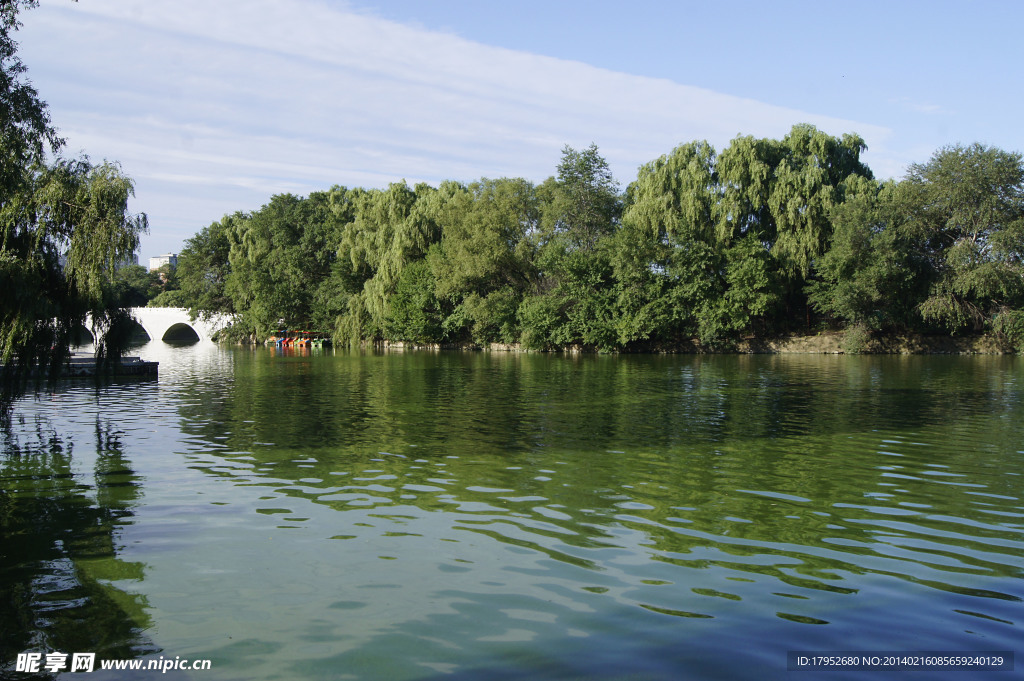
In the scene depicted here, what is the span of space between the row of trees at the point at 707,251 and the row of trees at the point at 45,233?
4114cm

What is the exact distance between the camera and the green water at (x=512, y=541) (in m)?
6.31

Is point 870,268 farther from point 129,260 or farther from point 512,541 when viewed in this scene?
point 512,541

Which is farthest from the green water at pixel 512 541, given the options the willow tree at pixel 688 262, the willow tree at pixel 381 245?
the willow tree at pixel 381 245

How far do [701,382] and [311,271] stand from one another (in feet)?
195

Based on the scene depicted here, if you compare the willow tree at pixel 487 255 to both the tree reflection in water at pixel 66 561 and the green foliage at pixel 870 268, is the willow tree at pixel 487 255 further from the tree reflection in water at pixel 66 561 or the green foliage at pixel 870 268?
the tree reflection in water at pixel 66 561

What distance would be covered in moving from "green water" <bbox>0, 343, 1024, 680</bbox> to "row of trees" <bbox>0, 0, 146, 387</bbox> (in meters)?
2.50

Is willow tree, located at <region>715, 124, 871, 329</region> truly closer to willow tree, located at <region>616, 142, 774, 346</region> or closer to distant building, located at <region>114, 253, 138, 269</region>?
willow tree, located at <region>616, 142, 774, 346</region>

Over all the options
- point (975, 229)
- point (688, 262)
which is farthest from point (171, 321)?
point (975, 229)

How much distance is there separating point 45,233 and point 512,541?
41.1 feet

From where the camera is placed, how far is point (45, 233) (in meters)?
15.7

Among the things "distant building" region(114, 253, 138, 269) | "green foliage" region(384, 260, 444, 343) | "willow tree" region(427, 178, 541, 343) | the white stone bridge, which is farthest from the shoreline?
the white stone bridge

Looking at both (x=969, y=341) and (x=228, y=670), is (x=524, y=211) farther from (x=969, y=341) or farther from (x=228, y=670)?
(x=228, y=670)

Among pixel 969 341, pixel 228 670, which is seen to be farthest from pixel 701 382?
pixel 969 341

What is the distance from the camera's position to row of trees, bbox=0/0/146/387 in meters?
14.2
